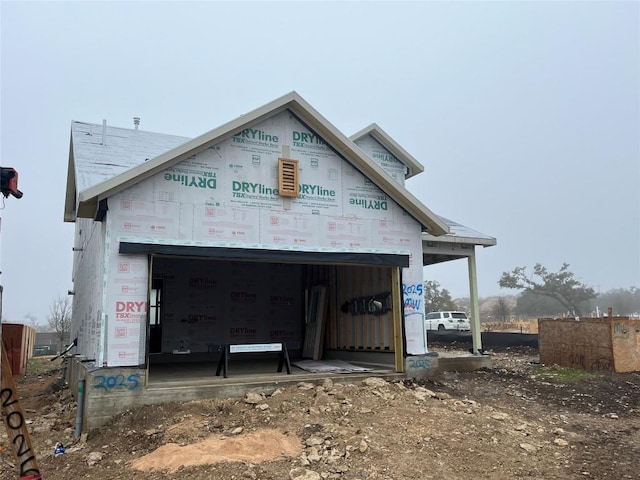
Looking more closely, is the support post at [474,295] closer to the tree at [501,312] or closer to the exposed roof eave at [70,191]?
the exposed roof eave at [70,191]

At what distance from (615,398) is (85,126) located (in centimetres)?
1516

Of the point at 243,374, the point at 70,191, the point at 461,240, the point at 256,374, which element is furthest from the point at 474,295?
the point at 70,191

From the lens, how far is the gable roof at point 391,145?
17062 millimetres

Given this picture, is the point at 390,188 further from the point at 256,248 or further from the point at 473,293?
the point at 473,293

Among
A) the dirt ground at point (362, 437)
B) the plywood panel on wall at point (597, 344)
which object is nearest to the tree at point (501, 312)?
the plywood panel on wall at point (597, 344)

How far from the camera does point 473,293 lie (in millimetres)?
14656

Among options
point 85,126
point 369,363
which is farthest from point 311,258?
point 85,126

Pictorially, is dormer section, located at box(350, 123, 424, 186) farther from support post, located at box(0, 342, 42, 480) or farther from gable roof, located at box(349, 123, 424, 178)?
support post, located at box(0, 342, 42, 480)

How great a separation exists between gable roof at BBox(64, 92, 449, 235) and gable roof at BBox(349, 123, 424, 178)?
558 centimetres

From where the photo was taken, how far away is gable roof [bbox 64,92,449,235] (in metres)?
9.13

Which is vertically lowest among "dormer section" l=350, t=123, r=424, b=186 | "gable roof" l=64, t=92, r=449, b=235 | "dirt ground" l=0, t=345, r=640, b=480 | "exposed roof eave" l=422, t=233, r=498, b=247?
"dirt ground" l=0, t=345, r=640, b=480

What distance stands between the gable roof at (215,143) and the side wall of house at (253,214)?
0.50 ft

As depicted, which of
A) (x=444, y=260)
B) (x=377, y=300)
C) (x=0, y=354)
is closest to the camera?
(x=0, y=354)

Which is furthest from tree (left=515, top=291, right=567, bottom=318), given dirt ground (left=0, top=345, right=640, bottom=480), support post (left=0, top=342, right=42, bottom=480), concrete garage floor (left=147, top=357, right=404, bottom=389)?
support post (left=0, top=342, right=42, bottom=480)
